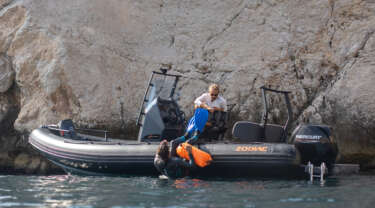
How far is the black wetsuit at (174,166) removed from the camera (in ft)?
24.8

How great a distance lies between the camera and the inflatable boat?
281 inches

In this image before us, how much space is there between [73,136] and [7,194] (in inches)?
134

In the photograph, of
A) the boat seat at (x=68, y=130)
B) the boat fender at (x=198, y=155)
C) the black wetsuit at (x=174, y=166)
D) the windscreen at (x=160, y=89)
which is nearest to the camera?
the boat fender at (x=198, y=155)

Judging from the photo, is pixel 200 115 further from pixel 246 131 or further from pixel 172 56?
pixel 172 56

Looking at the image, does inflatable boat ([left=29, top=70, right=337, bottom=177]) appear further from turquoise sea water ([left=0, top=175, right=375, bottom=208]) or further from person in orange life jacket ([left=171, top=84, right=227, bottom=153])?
turquoise sea water ([left=0, top=175, right=375, bottom=208])

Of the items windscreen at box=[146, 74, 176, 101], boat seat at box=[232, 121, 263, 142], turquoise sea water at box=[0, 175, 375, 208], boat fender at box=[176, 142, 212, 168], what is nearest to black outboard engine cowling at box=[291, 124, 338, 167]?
turquoise sea water at box=[0, 175, 375, 208]

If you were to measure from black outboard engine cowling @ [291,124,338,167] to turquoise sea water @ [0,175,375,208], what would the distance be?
330 millimetres

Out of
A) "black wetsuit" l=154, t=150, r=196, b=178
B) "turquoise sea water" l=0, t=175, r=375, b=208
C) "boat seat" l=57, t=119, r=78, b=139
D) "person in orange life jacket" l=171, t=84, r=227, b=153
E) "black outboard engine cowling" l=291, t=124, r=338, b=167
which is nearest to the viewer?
"turquoise sea water" l=0, t=175, r=375, b=208

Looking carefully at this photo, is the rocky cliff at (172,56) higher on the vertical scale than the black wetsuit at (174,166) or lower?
higher

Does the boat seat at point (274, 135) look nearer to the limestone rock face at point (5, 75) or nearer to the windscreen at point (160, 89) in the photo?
the windscreen at point (160, 89)

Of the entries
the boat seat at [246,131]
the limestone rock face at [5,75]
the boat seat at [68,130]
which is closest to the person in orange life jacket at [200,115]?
the boat seat at [246,131]

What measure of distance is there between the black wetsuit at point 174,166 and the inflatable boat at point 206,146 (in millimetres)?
181

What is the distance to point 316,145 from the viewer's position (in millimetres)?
7066

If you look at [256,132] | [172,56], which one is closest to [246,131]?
[256,132]
